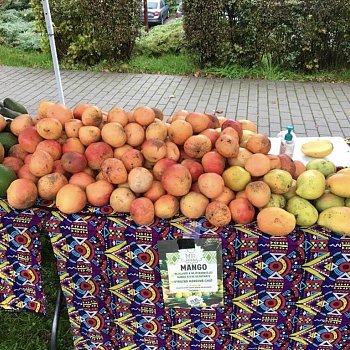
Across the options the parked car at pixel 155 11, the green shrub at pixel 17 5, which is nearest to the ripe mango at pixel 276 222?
the parked car at pixel 155 11

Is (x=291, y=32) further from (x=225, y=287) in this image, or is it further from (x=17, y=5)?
(x=17, y=5)

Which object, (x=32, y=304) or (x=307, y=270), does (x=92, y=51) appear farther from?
(x=307, y=270)

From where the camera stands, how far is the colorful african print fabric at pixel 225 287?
5.58 feet

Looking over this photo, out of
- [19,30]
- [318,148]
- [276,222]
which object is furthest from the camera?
[19,30]

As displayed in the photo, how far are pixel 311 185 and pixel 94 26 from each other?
6722 millimetres

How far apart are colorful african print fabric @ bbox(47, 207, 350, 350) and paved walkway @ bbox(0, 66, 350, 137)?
3557mm

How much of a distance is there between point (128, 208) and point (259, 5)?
5.97 m

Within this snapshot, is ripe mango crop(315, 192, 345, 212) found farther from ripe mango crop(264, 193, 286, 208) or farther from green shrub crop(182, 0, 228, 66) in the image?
green shrub crop(182, 0, 228, 66)

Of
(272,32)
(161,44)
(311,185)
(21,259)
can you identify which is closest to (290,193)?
(311,185)

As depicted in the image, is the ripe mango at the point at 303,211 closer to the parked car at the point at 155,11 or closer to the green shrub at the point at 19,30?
the green shrub at the point at 19,30

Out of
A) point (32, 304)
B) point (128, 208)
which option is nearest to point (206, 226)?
point (128, 208)

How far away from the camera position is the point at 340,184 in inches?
66.6

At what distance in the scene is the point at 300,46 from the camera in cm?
708

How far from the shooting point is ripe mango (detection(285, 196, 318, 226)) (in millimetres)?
1653
